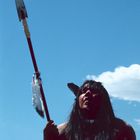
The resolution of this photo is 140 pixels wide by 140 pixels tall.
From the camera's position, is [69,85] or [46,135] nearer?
[46,135]

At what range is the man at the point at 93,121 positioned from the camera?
485 centimetres

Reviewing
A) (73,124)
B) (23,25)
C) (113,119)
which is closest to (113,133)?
(113,119)

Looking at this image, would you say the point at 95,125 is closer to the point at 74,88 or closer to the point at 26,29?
the point at 74,88

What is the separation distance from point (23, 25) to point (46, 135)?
1.75 meters

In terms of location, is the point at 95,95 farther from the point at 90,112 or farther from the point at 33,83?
the point at 33,83

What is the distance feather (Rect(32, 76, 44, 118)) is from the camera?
16.3 ft

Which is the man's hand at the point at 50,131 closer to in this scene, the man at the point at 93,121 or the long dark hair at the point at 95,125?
the man at the point at 93,121

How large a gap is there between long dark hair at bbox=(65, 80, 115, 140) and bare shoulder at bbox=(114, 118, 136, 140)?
0.12 meters

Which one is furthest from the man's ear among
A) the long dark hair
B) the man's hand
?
the man's hand

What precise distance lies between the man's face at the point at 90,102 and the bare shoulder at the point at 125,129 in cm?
41

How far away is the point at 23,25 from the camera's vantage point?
17.2ft

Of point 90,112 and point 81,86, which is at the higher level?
point 81,86

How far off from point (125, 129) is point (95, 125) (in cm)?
46

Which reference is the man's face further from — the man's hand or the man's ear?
the man's hand
